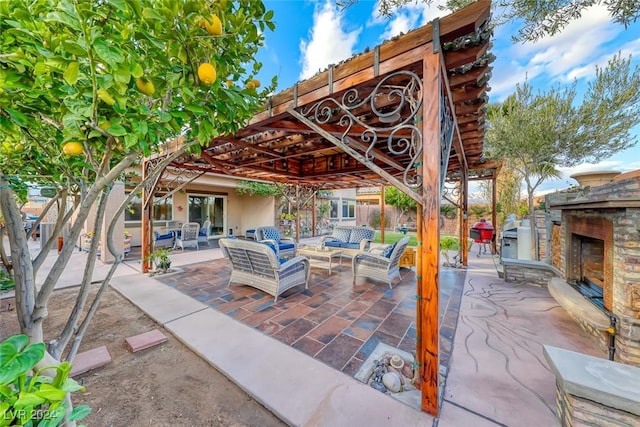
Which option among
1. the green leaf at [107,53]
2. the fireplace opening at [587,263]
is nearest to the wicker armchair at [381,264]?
the fireplace opening at [587,263]

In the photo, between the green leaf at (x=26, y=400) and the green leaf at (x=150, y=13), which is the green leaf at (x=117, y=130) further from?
the green leaf at (x=26, y=400)

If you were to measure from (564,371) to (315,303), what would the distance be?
304 cm

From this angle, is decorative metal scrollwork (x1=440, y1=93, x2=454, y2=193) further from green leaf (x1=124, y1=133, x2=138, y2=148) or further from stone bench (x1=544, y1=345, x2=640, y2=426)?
green leaf (x1=124, y1=133, x2=138, y2=148)

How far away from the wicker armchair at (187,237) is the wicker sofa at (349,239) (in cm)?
504

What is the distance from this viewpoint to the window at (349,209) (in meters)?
17.3

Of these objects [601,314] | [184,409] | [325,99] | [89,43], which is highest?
[325,99]

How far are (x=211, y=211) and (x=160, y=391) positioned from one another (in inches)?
418

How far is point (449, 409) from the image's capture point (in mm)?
1909

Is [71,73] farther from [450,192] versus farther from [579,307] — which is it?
[450,192]

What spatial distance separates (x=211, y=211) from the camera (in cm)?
1179

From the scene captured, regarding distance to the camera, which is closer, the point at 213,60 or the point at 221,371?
the point at 213,60

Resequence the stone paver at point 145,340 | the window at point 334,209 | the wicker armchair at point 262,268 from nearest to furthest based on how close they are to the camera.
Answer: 1. the stone paver at point 145,340
2. the wicker armchair at point 262,268
3. the window at point 334,209

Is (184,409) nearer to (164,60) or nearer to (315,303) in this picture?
(315,303)

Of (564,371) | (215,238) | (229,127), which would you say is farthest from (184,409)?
(215,238)
